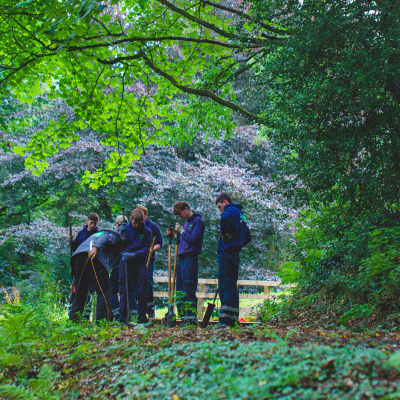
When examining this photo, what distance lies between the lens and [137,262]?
6680 mm

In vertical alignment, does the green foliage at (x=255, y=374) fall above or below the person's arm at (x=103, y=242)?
below

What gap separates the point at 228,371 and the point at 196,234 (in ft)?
12.4

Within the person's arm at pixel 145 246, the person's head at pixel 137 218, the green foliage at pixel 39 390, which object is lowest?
the green foliage at pixel 39 390

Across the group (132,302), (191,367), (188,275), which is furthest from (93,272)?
(191,367)

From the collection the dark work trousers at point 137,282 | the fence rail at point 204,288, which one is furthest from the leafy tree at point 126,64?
the fence rail at point 204,288

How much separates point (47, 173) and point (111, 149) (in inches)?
97.3

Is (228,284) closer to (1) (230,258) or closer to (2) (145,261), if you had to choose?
(1) (230,258)

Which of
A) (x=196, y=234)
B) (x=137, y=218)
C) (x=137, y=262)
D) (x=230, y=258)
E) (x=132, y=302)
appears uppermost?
(x=137, y=218)

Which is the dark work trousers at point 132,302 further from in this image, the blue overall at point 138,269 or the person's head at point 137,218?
the person's head at point 137,218

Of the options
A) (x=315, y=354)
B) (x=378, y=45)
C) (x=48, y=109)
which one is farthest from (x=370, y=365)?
(x=48, y=109)

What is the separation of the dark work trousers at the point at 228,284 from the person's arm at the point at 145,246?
149 centimetres

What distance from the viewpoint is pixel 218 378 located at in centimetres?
232

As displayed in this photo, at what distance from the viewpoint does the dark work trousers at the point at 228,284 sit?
5.66 meters

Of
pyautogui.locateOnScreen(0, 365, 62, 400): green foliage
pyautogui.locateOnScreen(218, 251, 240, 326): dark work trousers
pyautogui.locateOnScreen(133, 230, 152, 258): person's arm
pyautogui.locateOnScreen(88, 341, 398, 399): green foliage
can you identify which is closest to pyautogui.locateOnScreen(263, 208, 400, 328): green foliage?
pyautogui.locateOnScreen(218, 251, 240, 326): dark work trousers
